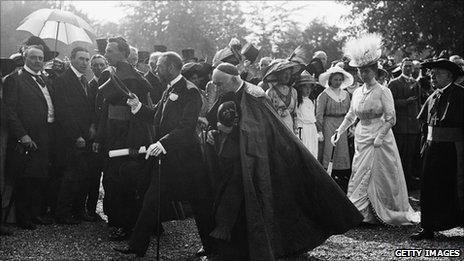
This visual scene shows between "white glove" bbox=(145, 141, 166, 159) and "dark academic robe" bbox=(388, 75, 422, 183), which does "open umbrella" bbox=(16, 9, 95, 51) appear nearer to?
"white glove" bbox=(145, 141, 166, 159)

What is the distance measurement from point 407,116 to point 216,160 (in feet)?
21.7

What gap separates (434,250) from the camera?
6.55 metres

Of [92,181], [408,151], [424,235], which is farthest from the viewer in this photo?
[408,151]

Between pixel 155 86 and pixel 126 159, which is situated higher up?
pixel 155 86

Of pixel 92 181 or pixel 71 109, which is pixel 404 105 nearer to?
pixel 92 181

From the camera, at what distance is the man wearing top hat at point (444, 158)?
7.43 metres

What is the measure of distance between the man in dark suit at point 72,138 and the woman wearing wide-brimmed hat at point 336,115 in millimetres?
3675

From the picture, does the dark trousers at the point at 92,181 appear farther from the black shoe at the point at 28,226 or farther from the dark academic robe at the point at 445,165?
the dark academic robe at the point at 445,165

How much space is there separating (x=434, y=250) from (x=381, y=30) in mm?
26571

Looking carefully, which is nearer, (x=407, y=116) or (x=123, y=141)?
(x=123, y=141)

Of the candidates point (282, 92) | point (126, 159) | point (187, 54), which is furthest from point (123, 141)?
point (187, 54)

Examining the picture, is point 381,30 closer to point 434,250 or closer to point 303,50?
point 303,50

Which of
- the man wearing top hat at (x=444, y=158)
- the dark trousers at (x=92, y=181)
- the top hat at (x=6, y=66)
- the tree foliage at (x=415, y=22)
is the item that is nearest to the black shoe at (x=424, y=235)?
the man wearing top hat at (x=444, y=158)

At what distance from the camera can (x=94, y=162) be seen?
8.59 metres
